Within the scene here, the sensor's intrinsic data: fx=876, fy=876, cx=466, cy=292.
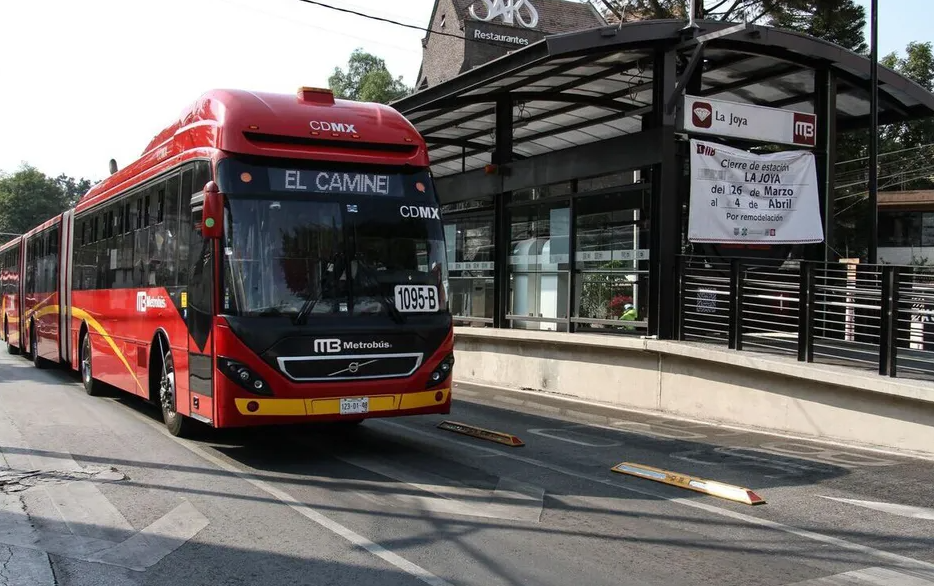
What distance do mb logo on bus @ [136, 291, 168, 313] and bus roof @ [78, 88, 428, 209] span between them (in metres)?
1.62

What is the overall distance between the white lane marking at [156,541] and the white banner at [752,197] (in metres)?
8.71

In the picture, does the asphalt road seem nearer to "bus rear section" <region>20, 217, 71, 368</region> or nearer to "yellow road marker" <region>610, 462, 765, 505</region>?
"yellow road marker" <region>610, 462, 765, 505</region>

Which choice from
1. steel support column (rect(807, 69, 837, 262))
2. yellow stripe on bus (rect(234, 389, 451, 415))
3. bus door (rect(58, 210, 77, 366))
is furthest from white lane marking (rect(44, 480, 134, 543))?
steel support column (rect(807, 69, 837, 262))

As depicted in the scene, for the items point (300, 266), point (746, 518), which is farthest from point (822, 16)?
point (746, 518)

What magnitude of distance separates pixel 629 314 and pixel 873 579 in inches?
341

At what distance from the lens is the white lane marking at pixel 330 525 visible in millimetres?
5184

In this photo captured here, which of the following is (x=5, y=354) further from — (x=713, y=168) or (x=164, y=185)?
(x=713, y=168)

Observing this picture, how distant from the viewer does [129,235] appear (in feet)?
37.6

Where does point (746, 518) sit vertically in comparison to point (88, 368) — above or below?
below

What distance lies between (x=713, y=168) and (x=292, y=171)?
727 cm

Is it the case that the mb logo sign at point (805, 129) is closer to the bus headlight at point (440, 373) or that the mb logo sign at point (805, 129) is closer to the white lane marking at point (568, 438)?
the white lane marking at point (568, 438)

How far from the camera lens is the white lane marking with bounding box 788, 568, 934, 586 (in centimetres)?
510

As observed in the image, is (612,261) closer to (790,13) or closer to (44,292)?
(44,292)

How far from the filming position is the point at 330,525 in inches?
245
